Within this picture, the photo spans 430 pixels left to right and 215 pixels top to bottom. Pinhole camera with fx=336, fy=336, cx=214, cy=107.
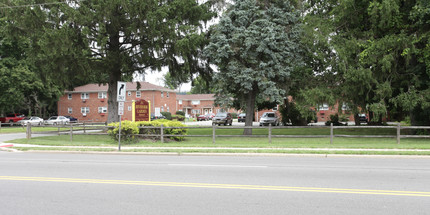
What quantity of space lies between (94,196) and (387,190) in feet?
19.8

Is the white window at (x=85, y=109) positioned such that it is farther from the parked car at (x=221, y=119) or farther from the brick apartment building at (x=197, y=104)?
the parked car at (x=221, y=119)

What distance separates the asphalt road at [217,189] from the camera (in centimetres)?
579

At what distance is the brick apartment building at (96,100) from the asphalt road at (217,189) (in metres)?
52.4

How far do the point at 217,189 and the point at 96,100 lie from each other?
61.3 meters

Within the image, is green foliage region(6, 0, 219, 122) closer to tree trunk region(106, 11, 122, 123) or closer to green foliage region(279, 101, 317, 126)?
tree trunk region(106, 11, 122, 123)

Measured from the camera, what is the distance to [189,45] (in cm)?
2350

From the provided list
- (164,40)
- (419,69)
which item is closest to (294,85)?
(419,69)

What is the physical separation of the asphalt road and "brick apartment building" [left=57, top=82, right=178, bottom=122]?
52370 millimetres

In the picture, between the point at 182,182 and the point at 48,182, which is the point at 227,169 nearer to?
the point at 182,182

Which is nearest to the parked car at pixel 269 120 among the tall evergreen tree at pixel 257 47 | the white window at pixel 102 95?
the tall evergreen tree at pixel 257 47

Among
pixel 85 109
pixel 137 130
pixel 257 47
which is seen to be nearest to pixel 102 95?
pixel 85 109

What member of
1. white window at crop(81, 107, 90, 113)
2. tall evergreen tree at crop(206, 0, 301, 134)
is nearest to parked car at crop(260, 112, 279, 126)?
tall evergreen tree at crop(206, 0, 301, 134)

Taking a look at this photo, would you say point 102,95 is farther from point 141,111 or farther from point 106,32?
point 141,111

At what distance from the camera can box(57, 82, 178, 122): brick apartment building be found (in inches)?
2468
